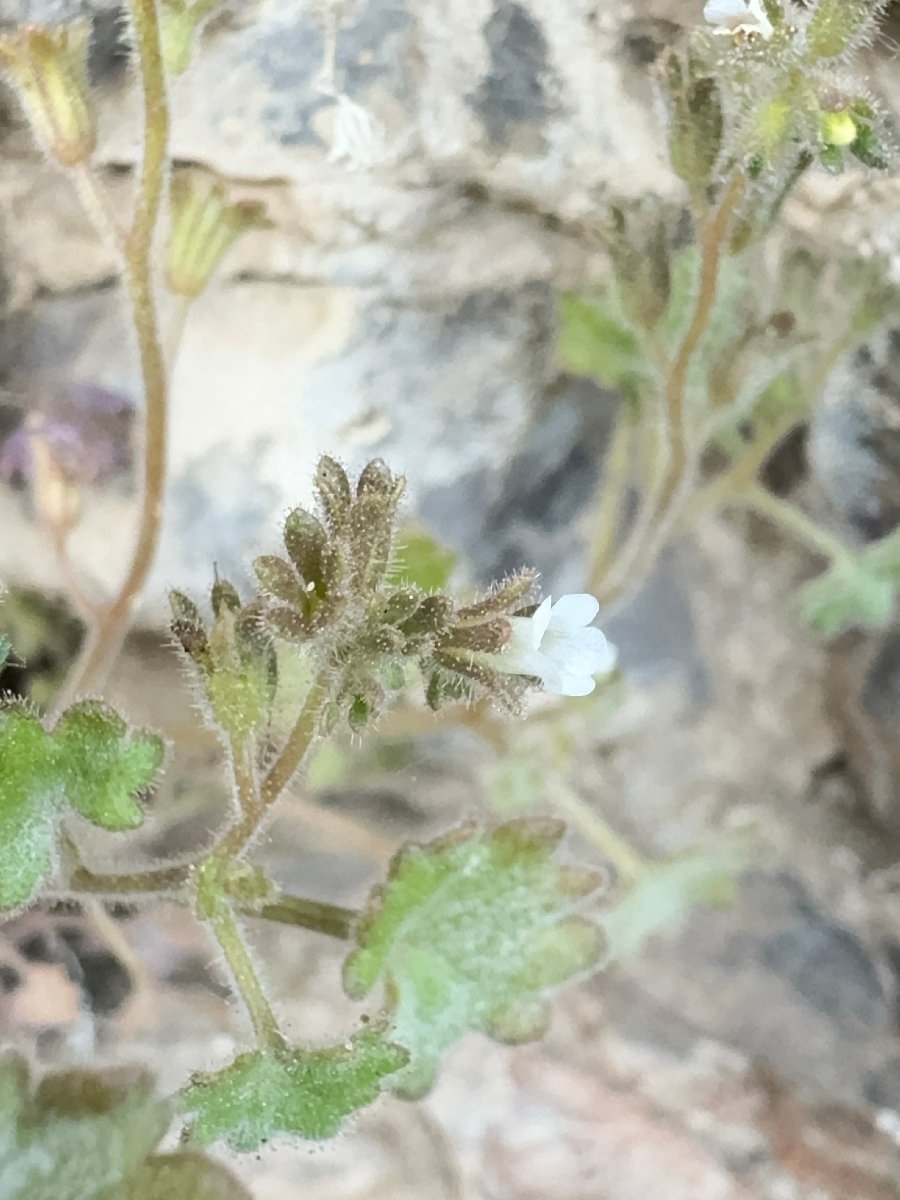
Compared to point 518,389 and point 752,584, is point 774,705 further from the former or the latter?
point 518,389

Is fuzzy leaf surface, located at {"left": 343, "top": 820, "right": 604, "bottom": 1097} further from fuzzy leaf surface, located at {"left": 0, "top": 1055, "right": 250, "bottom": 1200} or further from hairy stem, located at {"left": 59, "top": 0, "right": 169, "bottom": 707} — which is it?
hairy stem, located at {"left": 59, "top": 0, "right": 169, "bottom": 707}

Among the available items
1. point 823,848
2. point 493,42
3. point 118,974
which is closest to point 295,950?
point 118,974

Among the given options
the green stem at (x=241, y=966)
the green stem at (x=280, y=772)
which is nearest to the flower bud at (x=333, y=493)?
the green stem at (x=280, y=772)

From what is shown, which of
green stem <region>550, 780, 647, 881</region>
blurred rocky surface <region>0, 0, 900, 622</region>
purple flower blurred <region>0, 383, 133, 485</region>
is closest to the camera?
blurred rocky surface <region>0, 0, 900, 622</region>

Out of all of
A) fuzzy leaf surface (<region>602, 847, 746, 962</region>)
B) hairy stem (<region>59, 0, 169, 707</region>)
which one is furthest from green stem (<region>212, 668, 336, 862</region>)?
fuzzy leaf surface (<region>602, 847, 746, 962</region>)

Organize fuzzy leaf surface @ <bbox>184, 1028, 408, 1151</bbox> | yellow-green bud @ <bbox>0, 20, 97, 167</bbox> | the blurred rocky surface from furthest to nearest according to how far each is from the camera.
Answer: the blurred rocky surface < yellow-green bud @ <bbox>0, 20, 97, 167</bbox> < fuzzy leaf surface @ <bbox>184, 1028, 408, 1151</bbox>
